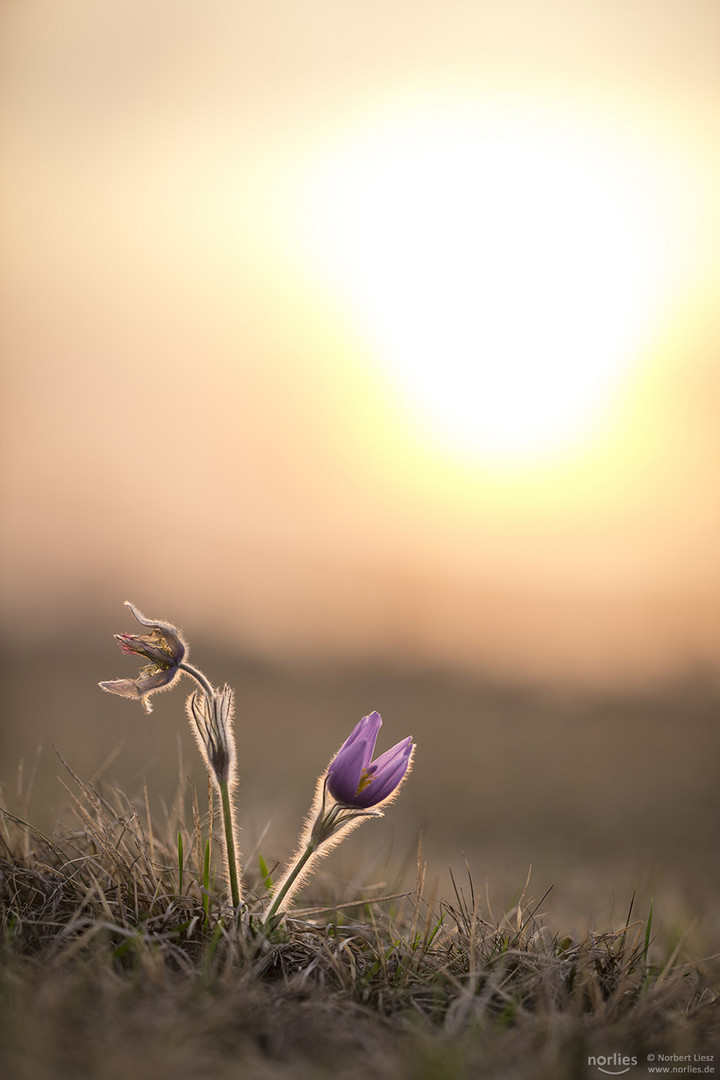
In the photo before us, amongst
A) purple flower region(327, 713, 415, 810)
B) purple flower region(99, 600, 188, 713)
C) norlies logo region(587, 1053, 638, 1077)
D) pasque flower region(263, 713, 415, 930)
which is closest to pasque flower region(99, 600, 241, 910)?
purple flower region(99, 600, 188, 713)

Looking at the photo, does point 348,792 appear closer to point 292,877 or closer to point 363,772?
point 363,772

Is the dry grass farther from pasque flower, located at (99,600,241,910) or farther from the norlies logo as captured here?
pasque flower, located at (99,600,241,910)

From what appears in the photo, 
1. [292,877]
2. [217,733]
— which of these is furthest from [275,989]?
[217,733]

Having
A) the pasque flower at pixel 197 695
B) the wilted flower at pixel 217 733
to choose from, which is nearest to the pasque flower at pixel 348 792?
the pasque flower at pixel 197 695

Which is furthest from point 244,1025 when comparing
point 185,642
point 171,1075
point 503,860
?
point 503,860

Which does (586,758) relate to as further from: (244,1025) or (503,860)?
(244,1025)
